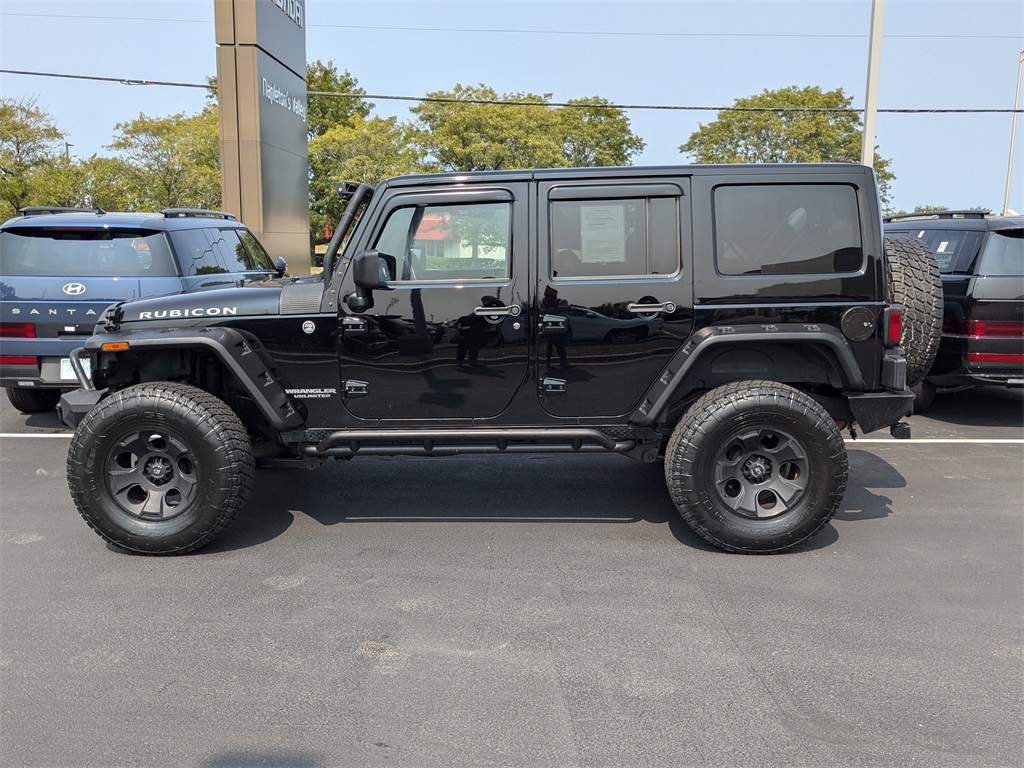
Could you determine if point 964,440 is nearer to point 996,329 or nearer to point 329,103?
point 996,329

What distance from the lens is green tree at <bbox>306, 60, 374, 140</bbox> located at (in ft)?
148

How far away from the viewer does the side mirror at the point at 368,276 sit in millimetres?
4309

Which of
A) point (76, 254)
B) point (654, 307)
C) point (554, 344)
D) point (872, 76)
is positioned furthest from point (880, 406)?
point (872, 76)

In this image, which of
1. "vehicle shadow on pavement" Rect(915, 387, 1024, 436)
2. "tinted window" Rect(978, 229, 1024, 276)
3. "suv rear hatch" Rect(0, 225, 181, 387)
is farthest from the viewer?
"vehicle shadow on pavement" Rect(915, 387, 1024, 436)

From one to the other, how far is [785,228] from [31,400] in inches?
277

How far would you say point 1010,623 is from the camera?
12.1ft

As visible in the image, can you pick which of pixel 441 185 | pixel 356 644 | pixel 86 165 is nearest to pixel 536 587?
pixel 356 644

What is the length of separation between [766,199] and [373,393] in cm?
243

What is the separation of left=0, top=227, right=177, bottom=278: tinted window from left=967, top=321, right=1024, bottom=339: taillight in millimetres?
6993

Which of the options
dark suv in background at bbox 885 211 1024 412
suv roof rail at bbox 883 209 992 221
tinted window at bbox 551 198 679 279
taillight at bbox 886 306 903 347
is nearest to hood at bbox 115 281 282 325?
tinted window at bbox 551 198 679 279

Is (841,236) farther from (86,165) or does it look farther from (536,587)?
(86,165)

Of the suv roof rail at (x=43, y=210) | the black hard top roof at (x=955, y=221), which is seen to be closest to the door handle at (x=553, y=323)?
the suv roof rail at (x=43, y=210)

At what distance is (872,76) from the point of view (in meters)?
11.5

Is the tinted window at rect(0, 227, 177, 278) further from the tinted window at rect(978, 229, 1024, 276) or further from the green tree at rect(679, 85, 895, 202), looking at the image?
the green tree at rect(679, 85, 895, 202)
